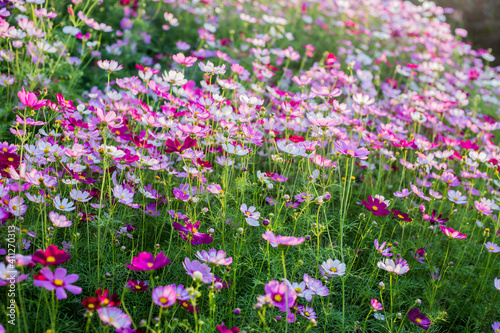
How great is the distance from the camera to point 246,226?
1.81m

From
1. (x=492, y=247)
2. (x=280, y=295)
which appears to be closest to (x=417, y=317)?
(x=280, y=295)

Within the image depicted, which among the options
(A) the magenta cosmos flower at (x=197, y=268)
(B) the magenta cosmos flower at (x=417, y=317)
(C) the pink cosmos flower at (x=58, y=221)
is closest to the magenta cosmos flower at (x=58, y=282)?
(C) the pink cosmos flower at (x=58, y=221)

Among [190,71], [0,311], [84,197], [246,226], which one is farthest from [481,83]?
[0,311]

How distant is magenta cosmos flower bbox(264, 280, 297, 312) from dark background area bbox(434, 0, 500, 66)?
7008 millimetres

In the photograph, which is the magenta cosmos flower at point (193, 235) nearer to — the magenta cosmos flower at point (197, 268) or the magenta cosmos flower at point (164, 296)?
the magenta cosmos flower at point (197, 268)

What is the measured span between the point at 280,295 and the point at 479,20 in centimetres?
828

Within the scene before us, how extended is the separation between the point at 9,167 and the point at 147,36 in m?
2.53

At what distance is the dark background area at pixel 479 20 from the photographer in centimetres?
704

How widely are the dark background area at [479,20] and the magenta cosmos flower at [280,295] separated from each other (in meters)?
7.01

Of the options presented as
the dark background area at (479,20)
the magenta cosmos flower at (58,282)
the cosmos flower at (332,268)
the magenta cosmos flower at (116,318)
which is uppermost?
the dark background area at (479,20)

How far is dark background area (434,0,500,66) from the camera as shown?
7.04 m

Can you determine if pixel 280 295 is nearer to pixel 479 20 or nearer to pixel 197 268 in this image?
pixel 197 268

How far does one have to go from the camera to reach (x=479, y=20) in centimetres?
769

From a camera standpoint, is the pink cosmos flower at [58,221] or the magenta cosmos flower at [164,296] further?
the pink cosmos flower at [58,221]
